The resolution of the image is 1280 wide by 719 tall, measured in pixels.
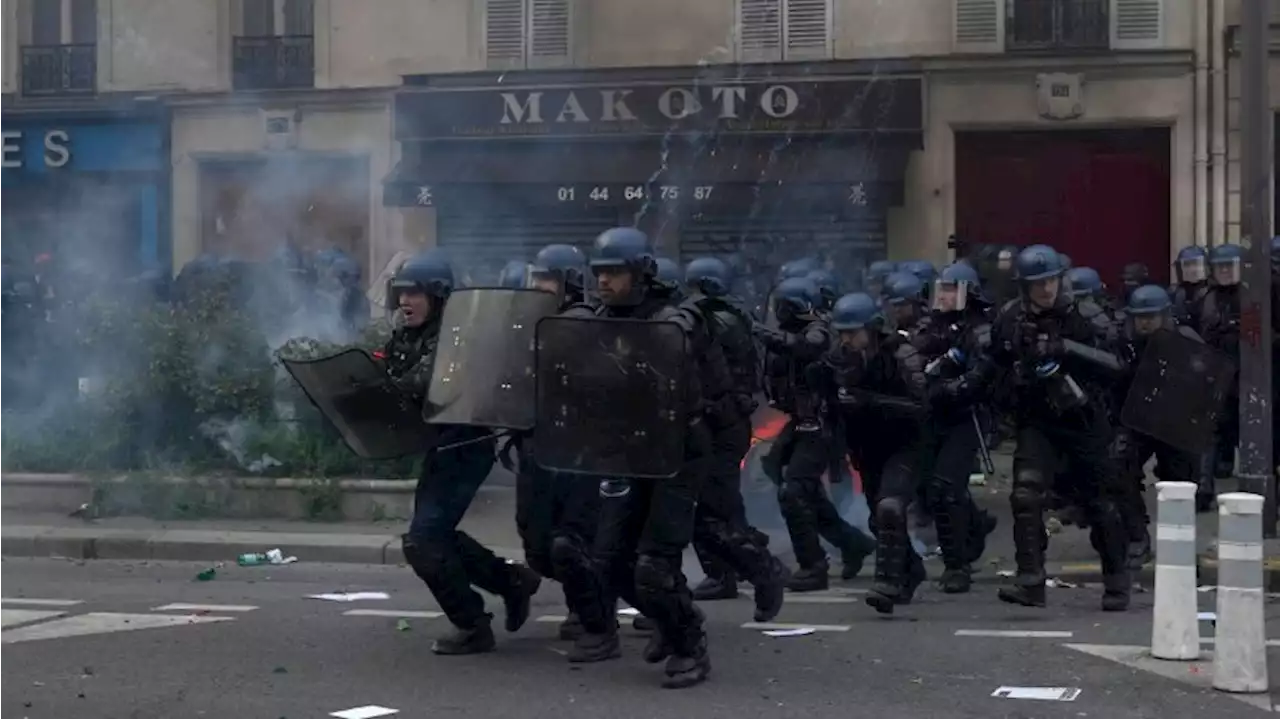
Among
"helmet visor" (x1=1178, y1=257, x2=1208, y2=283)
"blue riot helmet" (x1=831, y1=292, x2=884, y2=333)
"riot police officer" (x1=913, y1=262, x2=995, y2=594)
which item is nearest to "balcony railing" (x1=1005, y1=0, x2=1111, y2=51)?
"helmet visor" (x1=1178, y1=257, x2=1208, y2=283)

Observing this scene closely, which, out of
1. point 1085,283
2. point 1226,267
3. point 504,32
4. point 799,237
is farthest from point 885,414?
point 504,32

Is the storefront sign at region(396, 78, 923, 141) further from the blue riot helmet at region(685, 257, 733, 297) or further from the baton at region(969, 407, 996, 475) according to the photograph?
the blue riot helmet at region(685, 257, 733, 297)

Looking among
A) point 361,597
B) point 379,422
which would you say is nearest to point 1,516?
point 361,597

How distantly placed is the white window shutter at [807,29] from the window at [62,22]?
26.4 feet

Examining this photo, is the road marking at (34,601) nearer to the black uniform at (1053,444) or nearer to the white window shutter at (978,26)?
the black uniform at (1053,444)

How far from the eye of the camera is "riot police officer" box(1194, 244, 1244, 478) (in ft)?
39.7

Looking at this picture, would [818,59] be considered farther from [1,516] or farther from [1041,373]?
[1041,373]

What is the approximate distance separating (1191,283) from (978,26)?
6977 millimetres

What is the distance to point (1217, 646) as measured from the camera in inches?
279

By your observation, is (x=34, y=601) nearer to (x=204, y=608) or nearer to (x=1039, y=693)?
(x=204, y=608)

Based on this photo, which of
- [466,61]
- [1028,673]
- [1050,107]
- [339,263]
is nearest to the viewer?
[1028,673]

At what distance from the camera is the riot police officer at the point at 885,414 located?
8.98 m

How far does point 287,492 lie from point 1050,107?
969cm

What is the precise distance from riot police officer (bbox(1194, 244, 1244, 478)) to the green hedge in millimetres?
5119
